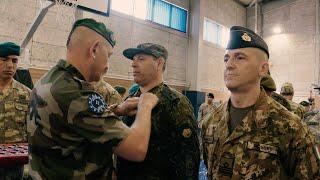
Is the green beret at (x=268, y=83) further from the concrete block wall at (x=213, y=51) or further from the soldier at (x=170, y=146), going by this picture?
the concrete block wall at (x=213, y=51)

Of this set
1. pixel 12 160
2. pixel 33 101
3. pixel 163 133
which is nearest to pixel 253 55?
pixel 163 133

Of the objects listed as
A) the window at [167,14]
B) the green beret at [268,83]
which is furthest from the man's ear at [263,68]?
the window at [167,14]

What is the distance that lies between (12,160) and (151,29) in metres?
8.62

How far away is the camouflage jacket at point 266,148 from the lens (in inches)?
66.0

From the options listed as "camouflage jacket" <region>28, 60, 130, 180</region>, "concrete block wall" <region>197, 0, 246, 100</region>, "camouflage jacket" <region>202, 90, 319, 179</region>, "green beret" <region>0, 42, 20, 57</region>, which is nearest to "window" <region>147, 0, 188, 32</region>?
"concrete block wall" <region>197, 0, 246, 100</region>

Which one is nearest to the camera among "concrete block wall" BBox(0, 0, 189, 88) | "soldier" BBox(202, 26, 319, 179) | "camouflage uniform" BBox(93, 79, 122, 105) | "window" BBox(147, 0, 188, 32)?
"soldier" BBox(202, 26, 319, 179)

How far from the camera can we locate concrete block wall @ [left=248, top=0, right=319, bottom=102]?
12.2 meters

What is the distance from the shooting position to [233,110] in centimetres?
200

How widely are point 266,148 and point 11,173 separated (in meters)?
2.06

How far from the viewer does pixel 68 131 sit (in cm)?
146

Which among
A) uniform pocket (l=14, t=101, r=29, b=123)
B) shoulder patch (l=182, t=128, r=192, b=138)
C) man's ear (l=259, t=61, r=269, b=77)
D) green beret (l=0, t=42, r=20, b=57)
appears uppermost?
green beret (l=0, t=42, r=20, b=57)

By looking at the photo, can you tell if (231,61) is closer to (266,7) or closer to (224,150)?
(224,150)

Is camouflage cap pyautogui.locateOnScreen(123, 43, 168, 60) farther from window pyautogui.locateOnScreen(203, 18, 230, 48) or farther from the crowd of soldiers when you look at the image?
window pyautogui.locateOnScreen(203, 18, 230, 48)

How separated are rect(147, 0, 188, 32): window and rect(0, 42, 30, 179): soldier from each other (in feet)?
24.0
